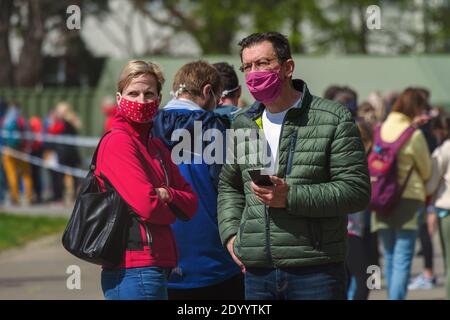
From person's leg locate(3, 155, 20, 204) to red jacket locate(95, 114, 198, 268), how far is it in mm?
16821

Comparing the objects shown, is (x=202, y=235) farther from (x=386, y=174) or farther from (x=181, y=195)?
(x=386, y=174)

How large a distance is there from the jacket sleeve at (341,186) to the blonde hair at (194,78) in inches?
63.7

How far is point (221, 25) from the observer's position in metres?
32.2

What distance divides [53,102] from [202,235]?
21.3 m

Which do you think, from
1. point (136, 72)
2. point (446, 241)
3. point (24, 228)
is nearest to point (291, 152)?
point (136, 72)

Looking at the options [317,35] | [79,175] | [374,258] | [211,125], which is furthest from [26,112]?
[211,125]

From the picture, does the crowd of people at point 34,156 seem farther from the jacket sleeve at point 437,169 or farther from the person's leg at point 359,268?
the person's leg at point 359,268

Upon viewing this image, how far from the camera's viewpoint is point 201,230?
22.7 feet

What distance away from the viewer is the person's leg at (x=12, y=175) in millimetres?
22875

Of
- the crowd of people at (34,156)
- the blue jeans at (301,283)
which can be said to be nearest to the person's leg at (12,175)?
the crowd of people at (34,156)

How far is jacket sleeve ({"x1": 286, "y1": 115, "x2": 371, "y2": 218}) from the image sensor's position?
5605 millimetres

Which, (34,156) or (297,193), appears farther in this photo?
(34,156)

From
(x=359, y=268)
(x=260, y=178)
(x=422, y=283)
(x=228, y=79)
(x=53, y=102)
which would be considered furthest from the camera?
(x=53, y=102)
